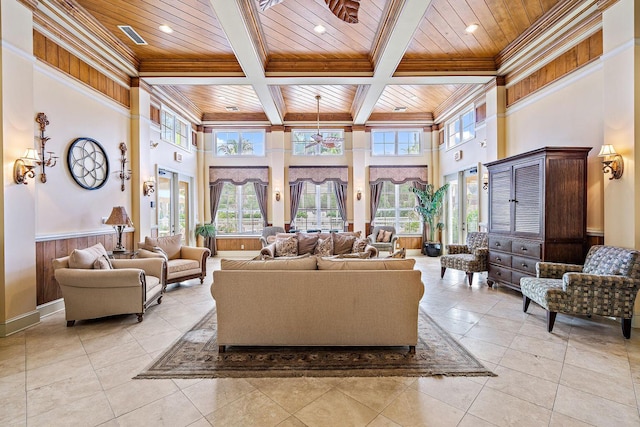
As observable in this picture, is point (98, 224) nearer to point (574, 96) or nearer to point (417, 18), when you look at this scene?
point (417, 18)

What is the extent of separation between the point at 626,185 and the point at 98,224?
7114 mm

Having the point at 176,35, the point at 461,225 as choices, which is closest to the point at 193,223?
the point at 176,35

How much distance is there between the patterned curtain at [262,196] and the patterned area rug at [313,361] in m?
5.87

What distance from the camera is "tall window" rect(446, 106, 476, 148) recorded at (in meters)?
6.88

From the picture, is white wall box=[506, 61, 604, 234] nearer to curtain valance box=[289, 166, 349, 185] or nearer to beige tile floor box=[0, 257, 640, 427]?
beige tile floor box=[0, 257, 640, 427]

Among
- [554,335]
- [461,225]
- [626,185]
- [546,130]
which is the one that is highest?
[546,130]

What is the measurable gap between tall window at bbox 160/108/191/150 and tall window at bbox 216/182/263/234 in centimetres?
172

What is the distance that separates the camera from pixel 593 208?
157 inches

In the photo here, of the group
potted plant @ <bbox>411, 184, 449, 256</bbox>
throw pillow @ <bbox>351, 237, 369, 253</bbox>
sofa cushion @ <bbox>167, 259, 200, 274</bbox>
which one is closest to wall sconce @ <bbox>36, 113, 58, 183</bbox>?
sofa cushion @ <bbox>167, 259, 200, 274</bbox>

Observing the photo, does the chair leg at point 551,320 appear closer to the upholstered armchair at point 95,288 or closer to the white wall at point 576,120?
the white wall at point 576,120

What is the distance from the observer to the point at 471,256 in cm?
548

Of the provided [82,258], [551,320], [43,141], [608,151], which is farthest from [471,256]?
[43,141]

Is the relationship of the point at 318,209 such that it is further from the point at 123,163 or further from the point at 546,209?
the point at 546,209

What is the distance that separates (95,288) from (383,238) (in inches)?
244
